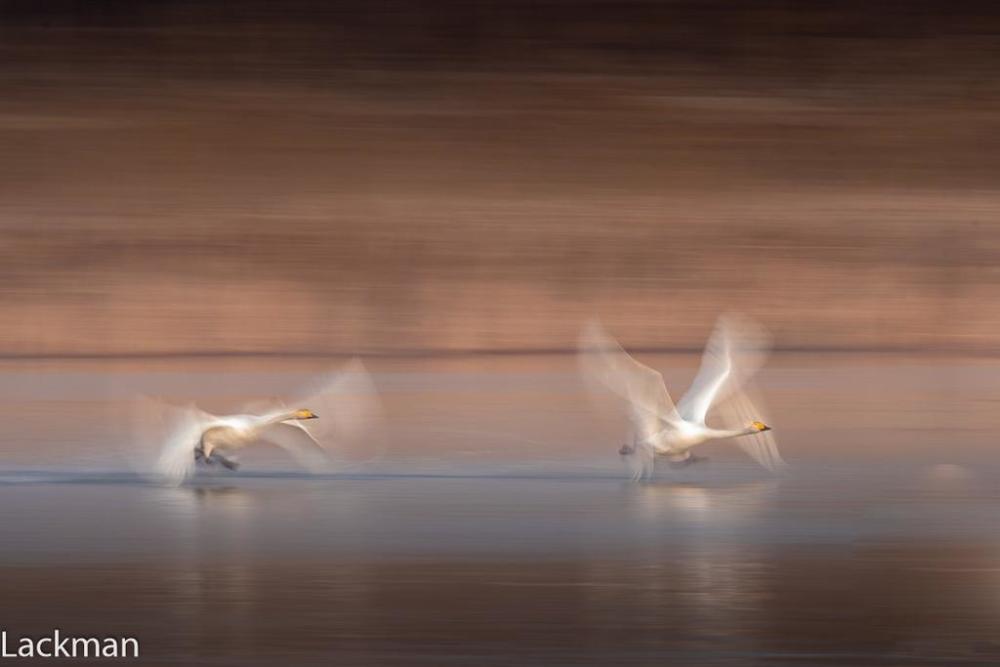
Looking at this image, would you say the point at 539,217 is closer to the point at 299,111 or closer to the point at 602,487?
the point at 299,111

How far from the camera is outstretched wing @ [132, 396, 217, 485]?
490 centimetres

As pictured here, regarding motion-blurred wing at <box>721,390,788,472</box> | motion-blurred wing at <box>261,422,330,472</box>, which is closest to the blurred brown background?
motion-blurred wing at <box>261,422,330,472</box>

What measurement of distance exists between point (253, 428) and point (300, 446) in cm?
71

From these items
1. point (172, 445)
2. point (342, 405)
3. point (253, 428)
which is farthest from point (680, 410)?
point (342, 405)

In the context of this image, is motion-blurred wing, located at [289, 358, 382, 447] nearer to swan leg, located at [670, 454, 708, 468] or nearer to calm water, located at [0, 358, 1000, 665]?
calm water, located at [0, 358, 1000, 665]

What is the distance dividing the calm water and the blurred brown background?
1.87 metres

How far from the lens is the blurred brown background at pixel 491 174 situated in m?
8.09

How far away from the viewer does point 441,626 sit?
3570 millimetres

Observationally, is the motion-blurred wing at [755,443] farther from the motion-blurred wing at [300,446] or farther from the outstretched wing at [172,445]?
the outstretched wing at [172,445]

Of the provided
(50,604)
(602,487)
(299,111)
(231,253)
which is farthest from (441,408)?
(299,111)

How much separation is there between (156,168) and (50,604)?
549 centimetres

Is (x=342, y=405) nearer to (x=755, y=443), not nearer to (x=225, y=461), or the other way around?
(x=225, y=461)

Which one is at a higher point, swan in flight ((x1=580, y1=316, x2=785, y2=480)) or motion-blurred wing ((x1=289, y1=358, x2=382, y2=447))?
motion-blurred wing ((x1=289, y1=358, x2=382, y2=447))

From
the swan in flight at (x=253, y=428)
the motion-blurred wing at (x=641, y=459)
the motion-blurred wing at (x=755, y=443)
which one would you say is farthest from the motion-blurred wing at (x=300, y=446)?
the motion-blurred wing at (x=755, y=443)
